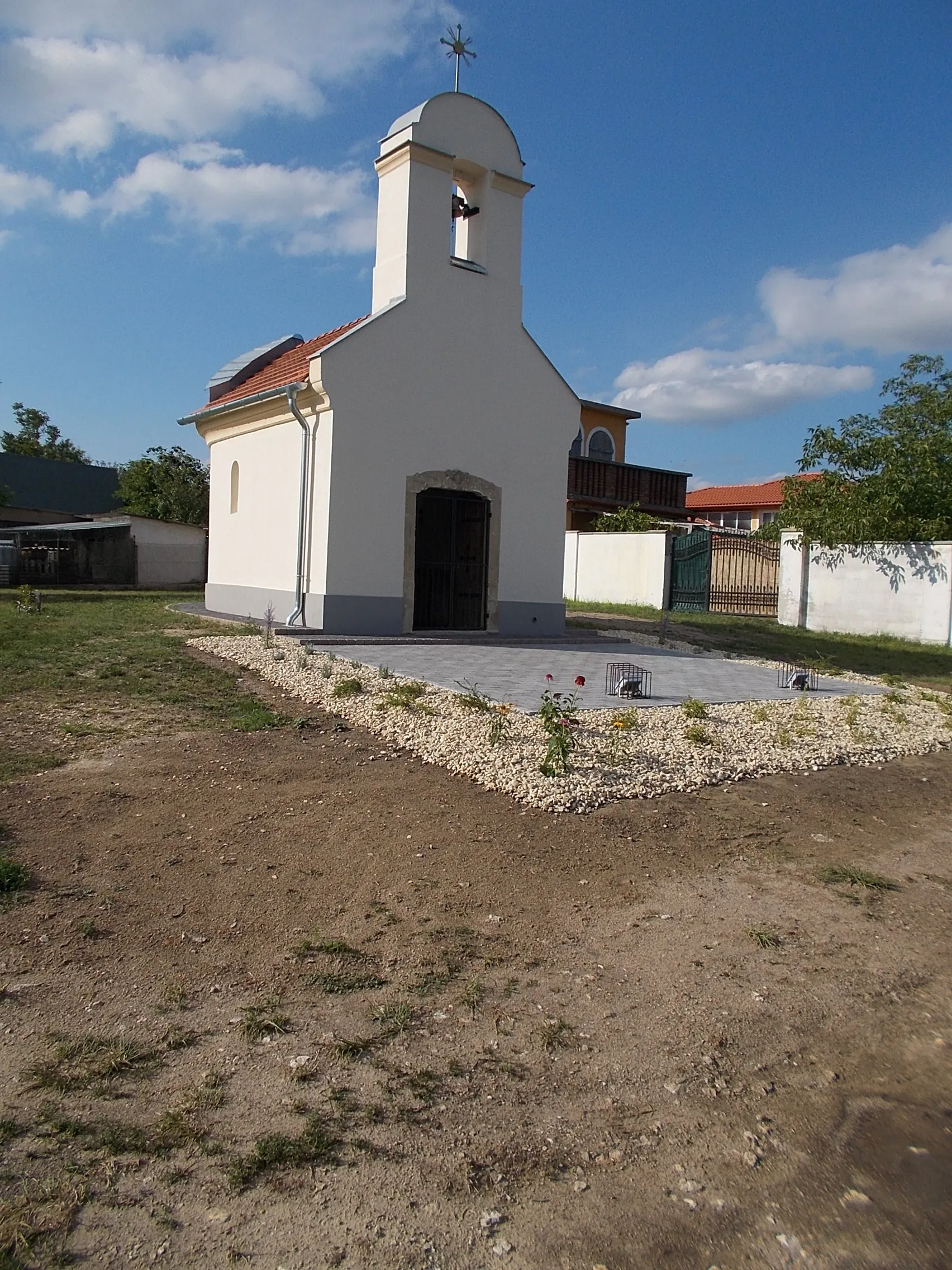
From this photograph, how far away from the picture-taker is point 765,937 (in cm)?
458

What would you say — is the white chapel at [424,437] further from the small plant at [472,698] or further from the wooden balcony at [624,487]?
the wooden balcony at [624,487]

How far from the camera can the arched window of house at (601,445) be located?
40.5 metres

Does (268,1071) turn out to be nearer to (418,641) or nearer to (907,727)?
(907,727)

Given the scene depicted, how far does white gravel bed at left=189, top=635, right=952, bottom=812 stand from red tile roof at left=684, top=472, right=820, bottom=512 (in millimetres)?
41786

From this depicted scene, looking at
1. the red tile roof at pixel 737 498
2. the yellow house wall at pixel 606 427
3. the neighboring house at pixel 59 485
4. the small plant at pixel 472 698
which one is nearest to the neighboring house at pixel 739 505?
the red tile roof at pixel 737 498

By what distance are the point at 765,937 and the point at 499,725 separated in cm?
327

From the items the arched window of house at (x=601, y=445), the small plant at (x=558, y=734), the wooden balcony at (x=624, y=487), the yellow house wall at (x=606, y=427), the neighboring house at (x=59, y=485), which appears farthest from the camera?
the neighboring house at (x=59, y=485)

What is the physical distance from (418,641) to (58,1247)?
467 inches

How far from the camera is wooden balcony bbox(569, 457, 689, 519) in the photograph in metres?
33.9

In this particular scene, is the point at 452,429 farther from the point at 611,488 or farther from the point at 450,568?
the point at 611,488

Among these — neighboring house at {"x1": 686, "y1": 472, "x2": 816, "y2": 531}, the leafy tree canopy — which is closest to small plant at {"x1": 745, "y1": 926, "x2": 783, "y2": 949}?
the leafy tree canopy

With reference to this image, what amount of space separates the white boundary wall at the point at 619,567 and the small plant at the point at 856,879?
2008 cm

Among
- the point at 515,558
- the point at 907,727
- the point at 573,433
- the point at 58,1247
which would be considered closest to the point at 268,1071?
the point at 58,1247

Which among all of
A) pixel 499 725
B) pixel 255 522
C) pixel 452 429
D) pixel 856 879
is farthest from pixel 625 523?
pixel 856 879
